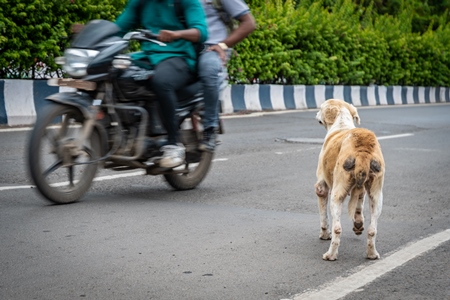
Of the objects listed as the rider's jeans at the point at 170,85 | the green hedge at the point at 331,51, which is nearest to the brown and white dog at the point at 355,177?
the rider's jeans at the point at 170,85

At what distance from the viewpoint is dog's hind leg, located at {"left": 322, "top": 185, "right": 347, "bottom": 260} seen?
17.5ft

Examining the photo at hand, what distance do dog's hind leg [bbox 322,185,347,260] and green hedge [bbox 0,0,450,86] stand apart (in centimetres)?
930

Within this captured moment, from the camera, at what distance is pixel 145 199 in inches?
290

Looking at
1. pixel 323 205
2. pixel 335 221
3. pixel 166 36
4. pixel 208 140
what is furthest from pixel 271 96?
pixel 335 221

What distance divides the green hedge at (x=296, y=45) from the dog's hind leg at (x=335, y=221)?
930 cm

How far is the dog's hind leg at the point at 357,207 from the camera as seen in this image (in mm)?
5516

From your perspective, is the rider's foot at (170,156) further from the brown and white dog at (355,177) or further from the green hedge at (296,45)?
the green hedge at (296,45)

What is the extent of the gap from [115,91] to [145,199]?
97 centimetres

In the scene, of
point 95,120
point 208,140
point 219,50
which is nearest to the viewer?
point 95,120

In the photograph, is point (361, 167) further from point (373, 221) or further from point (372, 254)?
point (372, 254)

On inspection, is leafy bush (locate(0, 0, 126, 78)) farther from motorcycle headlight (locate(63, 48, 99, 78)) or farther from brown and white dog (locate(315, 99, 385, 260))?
brown and white dog (locate(315, 99, 385, 260))

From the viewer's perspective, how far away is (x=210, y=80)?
7441 mm

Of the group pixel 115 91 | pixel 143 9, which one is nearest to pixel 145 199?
pixel 115 91

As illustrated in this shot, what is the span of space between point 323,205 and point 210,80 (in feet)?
6.29
